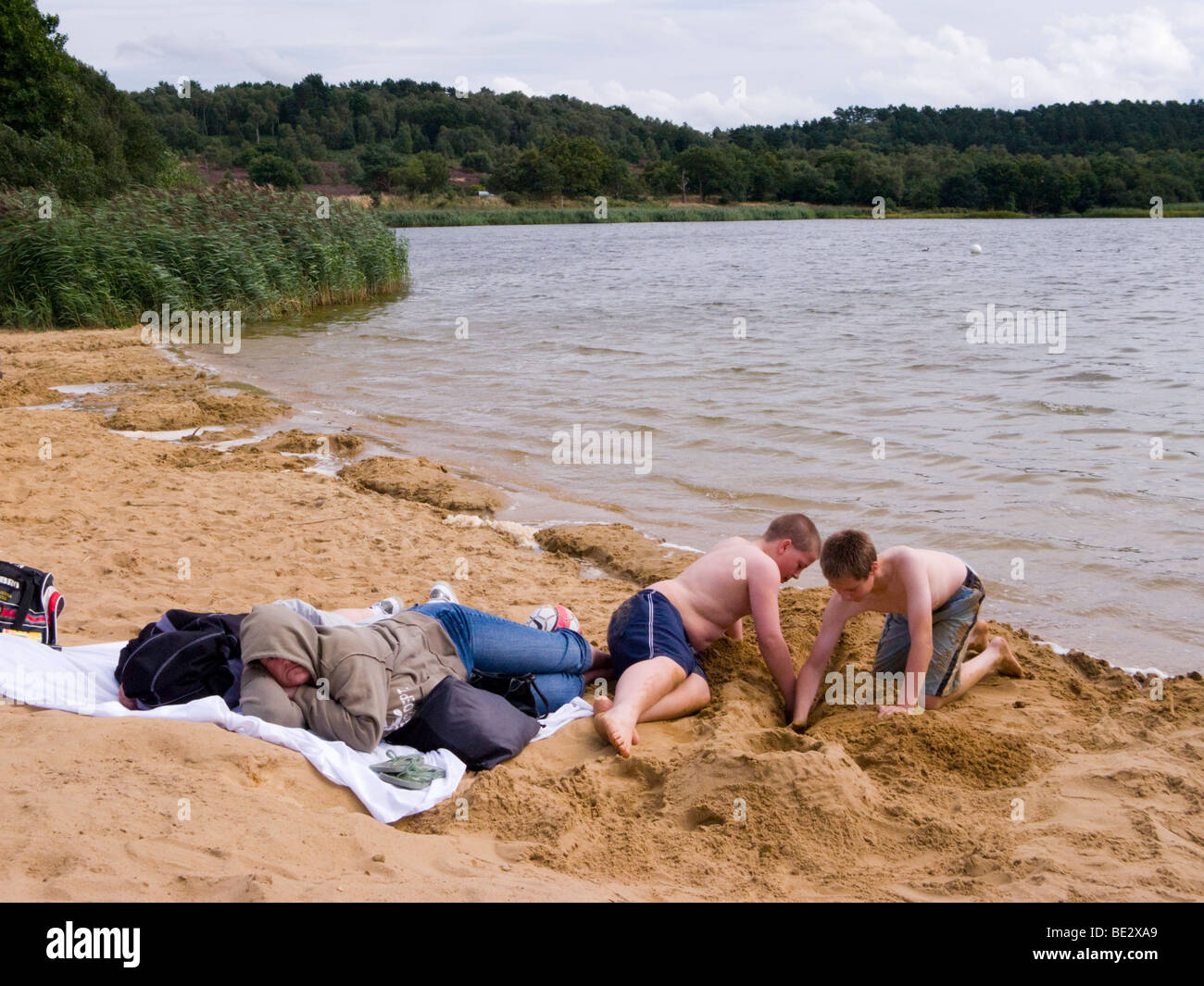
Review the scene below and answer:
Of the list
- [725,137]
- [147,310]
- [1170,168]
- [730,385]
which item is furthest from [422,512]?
[725,137]

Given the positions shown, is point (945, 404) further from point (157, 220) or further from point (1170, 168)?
point (1170, 168)

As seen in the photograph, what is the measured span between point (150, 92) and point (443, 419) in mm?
77369

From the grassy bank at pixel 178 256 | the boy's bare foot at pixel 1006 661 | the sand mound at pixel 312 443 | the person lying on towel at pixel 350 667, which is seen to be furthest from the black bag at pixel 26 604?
the grassy bank at pixel 178 256

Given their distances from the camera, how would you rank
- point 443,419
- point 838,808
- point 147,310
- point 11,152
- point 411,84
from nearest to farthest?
1. point 838,808
2. point 443,419
3. point 147,310
4. point 11,152
5. point 411,84

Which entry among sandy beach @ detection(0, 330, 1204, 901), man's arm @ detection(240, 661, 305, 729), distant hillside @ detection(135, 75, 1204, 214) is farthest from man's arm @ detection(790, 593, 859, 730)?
distant hillside @ detection(135, 75, 1204, 214)

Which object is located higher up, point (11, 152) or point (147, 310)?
point (11, 152)

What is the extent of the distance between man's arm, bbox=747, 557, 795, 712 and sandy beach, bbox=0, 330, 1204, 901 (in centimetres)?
13

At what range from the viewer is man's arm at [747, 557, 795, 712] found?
15.9 feet

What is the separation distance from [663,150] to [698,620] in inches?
4532

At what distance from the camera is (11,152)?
24328 mm

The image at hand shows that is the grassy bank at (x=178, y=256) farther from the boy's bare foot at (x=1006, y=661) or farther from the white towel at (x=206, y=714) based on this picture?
the boy's bare foot at (x=1006, y=661)

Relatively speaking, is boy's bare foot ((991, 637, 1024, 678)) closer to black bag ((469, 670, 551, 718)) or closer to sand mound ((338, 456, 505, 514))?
black bag ((469, 670, 551, 718))

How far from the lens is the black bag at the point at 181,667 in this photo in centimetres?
407

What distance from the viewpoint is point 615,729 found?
13.9ft
